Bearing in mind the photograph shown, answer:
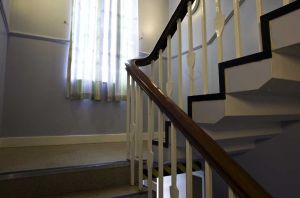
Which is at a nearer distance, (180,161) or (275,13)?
(275,13)

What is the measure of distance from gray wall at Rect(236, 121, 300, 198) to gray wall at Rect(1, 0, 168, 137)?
2046 mm

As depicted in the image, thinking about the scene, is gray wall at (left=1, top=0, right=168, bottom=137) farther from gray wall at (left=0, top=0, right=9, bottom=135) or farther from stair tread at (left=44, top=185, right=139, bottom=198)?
stair tread at (left=44, top=185, right=139, bottom=198)

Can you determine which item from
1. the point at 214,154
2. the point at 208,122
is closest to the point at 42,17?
the point at 208,122

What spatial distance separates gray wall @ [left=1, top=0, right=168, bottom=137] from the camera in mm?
2684

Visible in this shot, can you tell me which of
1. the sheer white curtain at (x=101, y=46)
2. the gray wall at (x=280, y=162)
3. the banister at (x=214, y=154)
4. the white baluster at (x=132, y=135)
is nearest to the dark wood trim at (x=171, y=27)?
the white baluster at (x=132, y=135)

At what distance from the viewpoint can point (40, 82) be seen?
2.83 m

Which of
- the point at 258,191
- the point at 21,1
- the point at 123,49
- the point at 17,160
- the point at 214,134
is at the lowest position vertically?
the point at 17,160

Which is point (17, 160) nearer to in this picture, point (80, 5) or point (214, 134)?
point (214, 134)

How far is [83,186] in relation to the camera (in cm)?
157

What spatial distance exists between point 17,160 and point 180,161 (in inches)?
54.5

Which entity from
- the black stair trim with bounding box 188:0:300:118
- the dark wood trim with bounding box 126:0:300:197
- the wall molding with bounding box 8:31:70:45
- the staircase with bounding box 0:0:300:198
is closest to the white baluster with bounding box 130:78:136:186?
the staircase with bounding box 0:0:300:198

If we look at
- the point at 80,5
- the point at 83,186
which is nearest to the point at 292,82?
the point at 83,186

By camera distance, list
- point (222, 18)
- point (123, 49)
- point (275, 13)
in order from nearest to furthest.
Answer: point (275, 13), point (222, 18), point (123, 49)

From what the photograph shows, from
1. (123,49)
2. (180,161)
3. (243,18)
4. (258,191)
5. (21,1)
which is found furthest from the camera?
(123,49)
